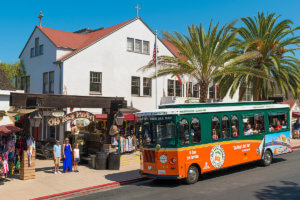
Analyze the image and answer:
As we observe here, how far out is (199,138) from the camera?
12.7 meters

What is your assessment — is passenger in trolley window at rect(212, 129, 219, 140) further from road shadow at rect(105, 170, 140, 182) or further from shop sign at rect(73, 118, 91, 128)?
shop sign at rect(73, 118, 91, 128)

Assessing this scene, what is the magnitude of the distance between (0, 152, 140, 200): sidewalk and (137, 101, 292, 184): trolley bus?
87.3 inches

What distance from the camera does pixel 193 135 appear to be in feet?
40.9

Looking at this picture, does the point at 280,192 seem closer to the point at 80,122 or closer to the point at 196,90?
the point at 80,122

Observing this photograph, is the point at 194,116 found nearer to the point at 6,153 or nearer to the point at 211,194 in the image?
the point at 211,194

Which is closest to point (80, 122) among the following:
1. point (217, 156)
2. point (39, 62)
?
point (217, 156)

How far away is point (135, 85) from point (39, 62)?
28.9 feet

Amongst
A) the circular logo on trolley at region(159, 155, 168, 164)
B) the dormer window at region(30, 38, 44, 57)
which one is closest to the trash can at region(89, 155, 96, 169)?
the circular logo on trolley at region(159, 155, 168, 164)

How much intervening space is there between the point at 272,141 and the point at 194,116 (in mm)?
6316

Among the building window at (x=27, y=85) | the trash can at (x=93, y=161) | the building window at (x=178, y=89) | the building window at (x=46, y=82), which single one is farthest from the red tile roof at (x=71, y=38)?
the trash can at (x=93, y=161)

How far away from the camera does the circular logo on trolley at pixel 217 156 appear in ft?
43.0

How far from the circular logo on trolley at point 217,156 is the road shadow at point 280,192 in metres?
2.50

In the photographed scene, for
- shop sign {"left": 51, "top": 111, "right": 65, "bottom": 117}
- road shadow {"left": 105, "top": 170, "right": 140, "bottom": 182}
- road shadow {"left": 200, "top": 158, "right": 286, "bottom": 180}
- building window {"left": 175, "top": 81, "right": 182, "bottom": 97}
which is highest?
building window {"left": 175, "top": 81, "right": 182, "bottom": 97}

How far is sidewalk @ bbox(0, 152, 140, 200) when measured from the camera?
11539mm
